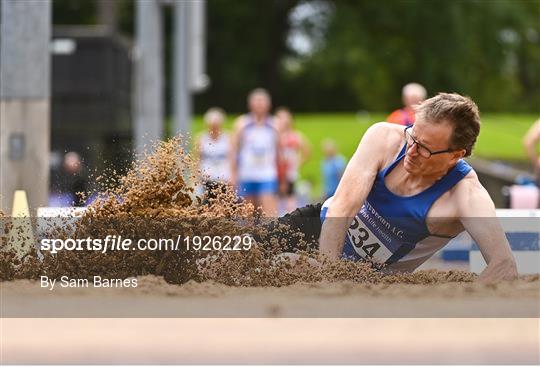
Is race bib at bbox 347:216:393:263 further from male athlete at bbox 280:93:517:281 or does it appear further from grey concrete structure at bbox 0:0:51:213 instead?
grey concrete structure at bbox 0:0:51:213

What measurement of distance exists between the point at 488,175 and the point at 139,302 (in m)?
15.3

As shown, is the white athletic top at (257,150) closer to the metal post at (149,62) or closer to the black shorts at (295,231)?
the metal post at (149,62)

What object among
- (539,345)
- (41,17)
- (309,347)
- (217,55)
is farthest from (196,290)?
(217,55)

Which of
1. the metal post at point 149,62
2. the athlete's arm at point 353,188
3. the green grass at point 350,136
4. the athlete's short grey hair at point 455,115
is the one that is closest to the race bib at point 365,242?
the athlete's arm at point 353,188

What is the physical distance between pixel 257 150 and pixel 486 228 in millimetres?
10489

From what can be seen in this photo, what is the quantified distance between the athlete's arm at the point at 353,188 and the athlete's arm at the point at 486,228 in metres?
0.45

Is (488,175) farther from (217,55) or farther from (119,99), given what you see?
(217,55)

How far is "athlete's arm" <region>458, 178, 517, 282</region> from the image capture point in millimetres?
6688

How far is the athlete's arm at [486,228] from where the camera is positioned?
21.9 feet

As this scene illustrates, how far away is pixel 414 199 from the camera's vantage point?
6.82 m

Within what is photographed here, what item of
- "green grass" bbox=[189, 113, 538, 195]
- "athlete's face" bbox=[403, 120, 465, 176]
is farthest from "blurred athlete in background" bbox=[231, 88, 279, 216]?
"green grass" bbox=[189, 113, 538, 195]

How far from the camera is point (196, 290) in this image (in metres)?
6.63

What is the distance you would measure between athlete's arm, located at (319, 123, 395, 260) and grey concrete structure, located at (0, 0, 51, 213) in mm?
3458

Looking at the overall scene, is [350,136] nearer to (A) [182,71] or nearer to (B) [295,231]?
(A) [182,71]
